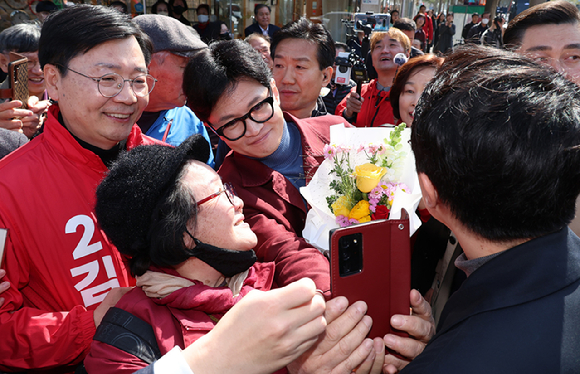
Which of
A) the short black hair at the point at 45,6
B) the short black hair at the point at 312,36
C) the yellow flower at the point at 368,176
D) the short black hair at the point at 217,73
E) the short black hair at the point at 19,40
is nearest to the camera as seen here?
the yellow flower at the point at 368,176

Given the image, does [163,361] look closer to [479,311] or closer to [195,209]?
[195,209]

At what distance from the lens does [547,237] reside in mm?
1106

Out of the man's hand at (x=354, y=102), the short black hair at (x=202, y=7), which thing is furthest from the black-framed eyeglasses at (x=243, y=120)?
the short black hair at (x=202, y=7)

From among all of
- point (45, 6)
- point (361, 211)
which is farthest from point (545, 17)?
point (45, 6)

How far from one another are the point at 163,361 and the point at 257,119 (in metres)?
1.36

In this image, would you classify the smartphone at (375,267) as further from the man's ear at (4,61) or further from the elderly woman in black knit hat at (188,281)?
the man's ear at (4,61)

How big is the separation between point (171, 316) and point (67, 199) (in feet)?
2.52

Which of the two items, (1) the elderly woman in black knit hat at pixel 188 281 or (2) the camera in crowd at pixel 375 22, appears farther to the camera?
(2) the camera in crowd at pixel 375 22

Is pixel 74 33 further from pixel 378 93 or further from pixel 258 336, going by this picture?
pixel 378 93

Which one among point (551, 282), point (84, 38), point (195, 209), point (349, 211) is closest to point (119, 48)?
point (84, 38)

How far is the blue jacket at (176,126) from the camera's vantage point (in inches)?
113

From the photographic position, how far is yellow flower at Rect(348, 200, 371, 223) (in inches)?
66.6

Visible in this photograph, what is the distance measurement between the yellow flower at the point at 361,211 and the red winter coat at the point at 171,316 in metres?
0.57

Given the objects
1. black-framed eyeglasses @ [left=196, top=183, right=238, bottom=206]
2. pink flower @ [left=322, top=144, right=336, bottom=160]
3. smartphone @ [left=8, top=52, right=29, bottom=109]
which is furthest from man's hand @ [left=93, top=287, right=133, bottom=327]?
smartphone @ [left=8, top=52, right=29, bottom=109]
